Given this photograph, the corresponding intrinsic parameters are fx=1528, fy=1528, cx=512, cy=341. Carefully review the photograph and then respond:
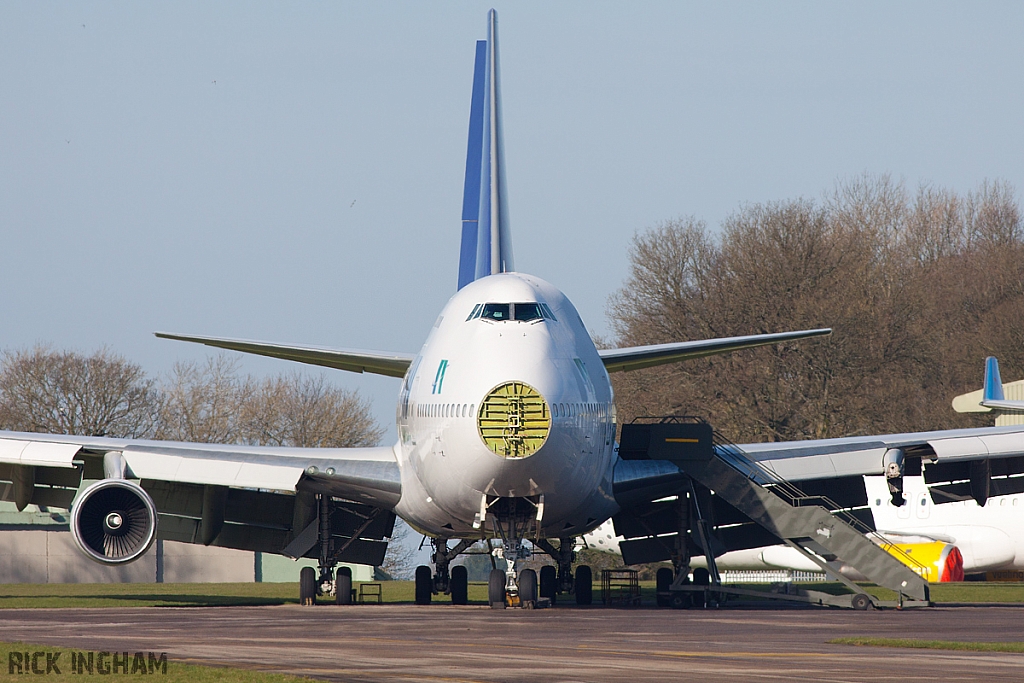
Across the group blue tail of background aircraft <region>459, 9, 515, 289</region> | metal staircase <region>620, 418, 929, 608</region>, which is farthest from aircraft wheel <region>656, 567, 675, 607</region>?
blue tail of background aircraft <region>459, 9, 515, 289</region>

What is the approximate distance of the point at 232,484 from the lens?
91.7ft

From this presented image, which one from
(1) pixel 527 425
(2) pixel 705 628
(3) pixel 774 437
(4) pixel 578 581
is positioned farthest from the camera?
(3) pixel 774 437

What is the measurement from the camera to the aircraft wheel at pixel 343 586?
29688mm

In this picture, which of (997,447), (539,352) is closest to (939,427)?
(997,447)

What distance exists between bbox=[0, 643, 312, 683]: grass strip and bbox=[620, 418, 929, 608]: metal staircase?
14341mm

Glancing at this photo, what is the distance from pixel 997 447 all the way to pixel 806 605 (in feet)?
15.4

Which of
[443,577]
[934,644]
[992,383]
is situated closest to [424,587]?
[443,577]

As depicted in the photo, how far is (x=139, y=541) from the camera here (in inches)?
1054

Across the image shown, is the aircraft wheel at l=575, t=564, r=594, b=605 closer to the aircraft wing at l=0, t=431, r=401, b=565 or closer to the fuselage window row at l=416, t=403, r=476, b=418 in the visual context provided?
the aircraft wing at l=0, t=431, r=401, b=565

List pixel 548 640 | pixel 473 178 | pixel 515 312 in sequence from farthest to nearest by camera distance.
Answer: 1. pixel 473 178
2. pixel 515 312
3. pixel 548 640

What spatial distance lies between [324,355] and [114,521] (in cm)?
474

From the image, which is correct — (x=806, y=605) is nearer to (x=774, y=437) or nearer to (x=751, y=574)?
(x=774, y=437)

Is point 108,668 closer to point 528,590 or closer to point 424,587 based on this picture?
point 528,590

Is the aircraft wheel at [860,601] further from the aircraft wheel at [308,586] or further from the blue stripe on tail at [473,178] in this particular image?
the blue stripe on tail at [473,178]
